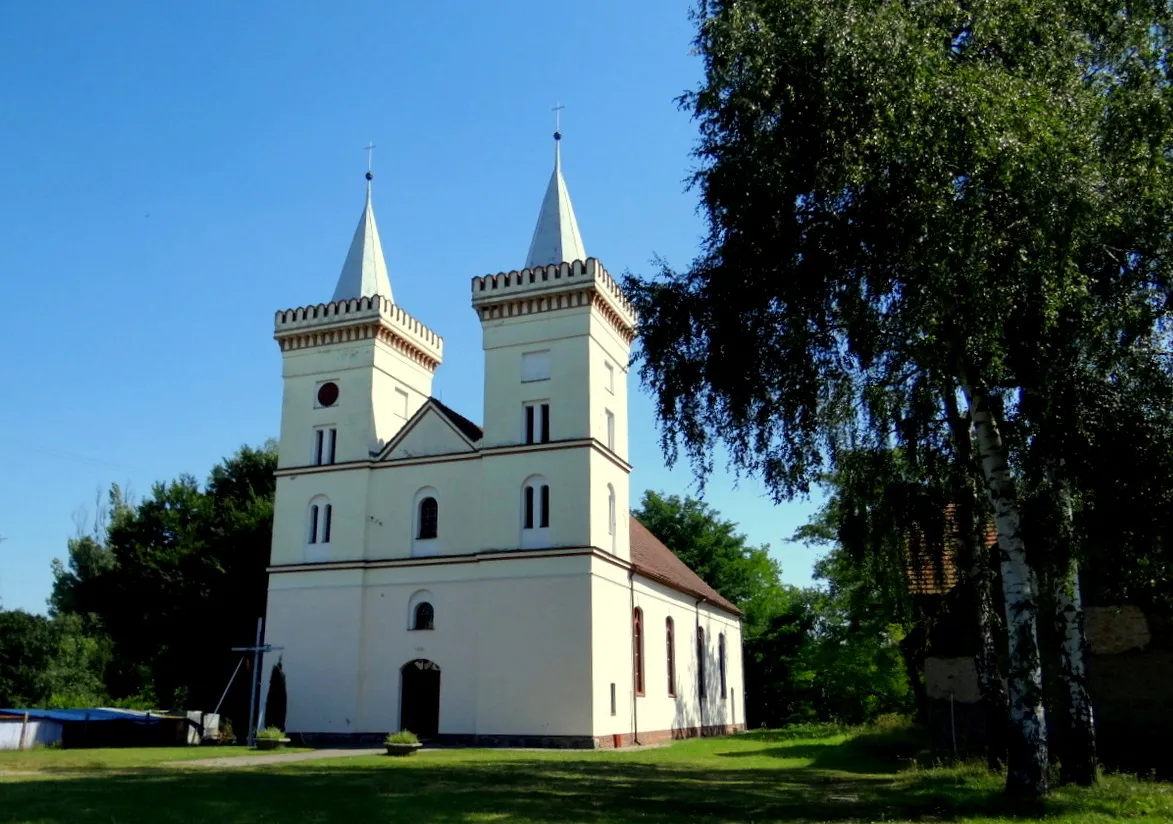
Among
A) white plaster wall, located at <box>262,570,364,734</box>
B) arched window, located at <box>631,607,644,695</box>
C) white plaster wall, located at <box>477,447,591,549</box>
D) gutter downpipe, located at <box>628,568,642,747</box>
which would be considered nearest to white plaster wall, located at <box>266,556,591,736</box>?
white plaster wall, located at <box>262,570,364,734</box>

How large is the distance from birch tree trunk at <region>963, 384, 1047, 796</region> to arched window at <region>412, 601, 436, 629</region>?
70.8 ft

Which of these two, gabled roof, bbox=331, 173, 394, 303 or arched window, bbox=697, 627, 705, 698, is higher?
gabled roof, bbox=331, 173, 394, 303

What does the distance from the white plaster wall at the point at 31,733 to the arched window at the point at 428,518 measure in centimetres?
1205

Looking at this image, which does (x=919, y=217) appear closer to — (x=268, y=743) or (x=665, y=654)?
(x=268, y=743)

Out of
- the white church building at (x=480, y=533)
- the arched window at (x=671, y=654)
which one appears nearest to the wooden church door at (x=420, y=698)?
the white church building at (x=480, y=533)

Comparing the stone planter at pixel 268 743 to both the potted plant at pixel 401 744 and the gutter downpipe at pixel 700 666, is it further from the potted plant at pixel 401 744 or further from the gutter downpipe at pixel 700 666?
the gutter downpipe at pixel 700 666

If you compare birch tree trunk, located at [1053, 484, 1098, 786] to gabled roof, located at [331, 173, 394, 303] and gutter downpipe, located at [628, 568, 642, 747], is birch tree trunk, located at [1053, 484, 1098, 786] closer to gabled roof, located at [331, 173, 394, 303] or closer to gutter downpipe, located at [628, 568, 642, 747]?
gutter downpipe, located at [628, 568, 642, 747]

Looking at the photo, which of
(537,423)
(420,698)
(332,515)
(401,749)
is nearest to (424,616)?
(420,698)

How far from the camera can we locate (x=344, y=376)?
36562mm

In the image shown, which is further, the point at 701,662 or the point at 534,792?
the point at 701,662

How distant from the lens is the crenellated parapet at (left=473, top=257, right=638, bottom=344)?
110 feet

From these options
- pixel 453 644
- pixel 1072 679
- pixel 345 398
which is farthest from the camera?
pixel 345 398

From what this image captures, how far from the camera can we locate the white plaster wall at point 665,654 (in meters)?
31.9

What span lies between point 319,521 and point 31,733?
1077 centimetres
